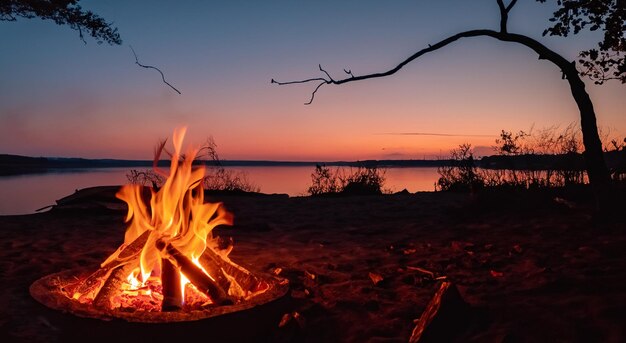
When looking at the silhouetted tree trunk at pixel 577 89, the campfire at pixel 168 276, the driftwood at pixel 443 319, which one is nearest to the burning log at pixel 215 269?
the campfire at pixel 168 276

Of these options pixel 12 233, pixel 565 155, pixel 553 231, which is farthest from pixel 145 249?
pixel 565 155

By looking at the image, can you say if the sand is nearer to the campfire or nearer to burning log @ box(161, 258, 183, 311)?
the campfire

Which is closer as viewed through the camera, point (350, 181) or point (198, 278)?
point (198, 278)

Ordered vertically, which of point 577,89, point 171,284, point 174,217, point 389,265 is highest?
point 577,89

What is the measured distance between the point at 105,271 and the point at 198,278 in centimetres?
81

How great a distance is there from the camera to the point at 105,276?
12.3 feet

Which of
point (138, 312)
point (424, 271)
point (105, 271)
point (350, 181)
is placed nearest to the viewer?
point (138, 312)

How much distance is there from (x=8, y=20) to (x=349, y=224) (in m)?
6.31

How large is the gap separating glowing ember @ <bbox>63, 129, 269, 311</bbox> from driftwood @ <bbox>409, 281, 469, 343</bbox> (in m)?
1.20

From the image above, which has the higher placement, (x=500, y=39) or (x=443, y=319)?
(x=500, y=39)

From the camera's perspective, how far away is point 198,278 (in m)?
3.54

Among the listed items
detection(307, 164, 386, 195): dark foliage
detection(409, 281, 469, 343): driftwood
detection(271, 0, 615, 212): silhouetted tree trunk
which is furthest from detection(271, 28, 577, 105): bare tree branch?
detection(307, 164, 386, 195): dark foliage

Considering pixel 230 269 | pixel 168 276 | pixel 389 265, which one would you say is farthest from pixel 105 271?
pixel 389 265

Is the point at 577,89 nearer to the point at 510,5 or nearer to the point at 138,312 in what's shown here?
the point at 510,5
